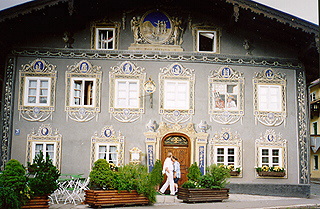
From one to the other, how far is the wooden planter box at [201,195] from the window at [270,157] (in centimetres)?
426

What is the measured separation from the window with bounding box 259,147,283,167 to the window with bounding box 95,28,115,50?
808cm

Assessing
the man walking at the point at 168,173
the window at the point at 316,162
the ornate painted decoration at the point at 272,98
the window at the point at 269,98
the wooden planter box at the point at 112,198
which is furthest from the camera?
the window at the point at 316,162

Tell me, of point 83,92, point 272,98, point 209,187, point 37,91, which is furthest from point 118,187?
point 272,98

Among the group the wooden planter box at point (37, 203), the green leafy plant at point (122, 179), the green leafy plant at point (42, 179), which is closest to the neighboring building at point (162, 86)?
the green leafy plant at point (122, 179)

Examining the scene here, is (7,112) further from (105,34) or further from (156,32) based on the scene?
(156,32)

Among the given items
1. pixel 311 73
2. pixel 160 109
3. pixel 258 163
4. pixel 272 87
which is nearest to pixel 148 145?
pixel 160 109

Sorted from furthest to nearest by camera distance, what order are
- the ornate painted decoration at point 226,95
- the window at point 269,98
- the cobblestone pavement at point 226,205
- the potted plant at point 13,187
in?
the window at point 269,98 → the ornate painted decoration at point 226,95 → the cobblestone pavement at point 226,205 → the potted plant at point 13,187

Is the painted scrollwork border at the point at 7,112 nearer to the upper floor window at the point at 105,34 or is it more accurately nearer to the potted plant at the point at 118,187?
the upper floor window at the point at 105,34

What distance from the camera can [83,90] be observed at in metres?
19.4

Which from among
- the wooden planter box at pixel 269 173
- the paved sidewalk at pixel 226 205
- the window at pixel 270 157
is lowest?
the paved sidewalk at pixel 226 205

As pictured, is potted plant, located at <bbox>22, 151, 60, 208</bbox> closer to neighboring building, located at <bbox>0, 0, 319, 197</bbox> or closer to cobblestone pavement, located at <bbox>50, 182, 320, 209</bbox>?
cobblestone pavement, located at <bbox>50, 182, 320, 209</bbox>

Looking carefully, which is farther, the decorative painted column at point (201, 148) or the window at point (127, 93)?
the window at point (127, 93)

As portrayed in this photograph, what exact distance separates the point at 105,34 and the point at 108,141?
15.7 ft

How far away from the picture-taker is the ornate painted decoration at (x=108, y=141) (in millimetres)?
18922
